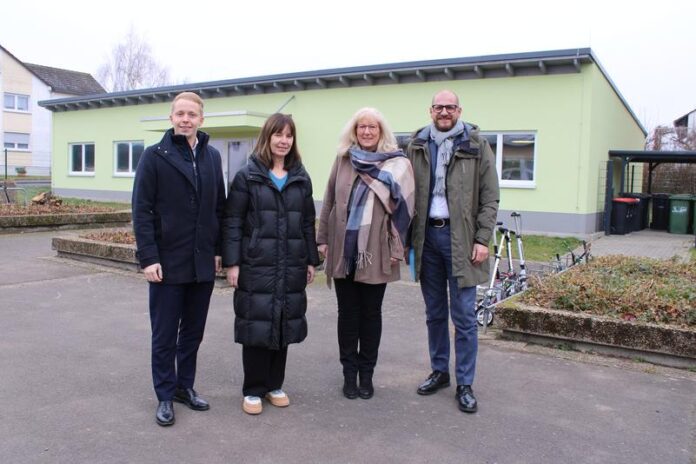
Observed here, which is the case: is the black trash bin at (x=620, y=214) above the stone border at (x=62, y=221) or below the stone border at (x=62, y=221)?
above

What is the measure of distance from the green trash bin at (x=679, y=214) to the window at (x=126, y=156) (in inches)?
732

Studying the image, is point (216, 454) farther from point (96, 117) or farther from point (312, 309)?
point (96, 117)

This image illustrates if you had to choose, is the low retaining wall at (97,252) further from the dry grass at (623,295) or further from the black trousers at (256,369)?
the dry grass at (623,295)

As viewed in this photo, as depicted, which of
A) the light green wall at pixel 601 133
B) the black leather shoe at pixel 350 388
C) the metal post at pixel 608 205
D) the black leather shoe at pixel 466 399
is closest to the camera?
the black leather shoe at pixel 466 399

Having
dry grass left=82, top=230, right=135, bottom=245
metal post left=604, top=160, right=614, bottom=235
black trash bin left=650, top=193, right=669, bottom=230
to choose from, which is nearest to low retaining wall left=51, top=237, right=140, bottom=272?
dry grass left=82, top=230, right=135, bottom=245

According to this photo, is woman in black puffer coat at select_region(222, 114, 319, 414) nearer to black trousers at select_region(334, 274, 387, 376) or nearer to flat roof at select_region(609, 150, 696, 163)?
black trousers at select_region(334, 274, 387, 376)

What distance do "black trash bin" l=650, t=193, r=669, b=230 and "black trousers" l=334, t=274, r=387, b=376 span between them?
58.3 feet

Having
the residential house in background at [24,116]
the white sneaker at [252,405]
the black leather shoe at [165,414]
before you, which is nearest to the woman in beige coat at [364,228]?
the white sneaker at [252,405]

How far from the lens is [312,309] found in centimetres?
712

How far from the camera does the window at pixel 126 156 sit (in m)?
24.8

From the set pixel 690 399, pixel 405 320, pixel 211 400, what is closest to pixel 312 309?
pixel 405 320

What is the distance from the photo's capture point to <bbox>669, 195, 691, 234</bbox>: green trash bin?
18.1 meters

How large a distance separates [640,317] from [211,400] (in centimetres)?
365

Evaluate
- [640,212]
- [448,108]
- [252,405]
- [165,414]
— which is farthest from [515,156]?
[165,414]
